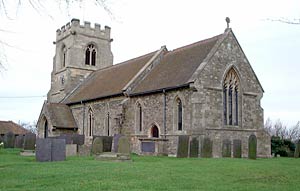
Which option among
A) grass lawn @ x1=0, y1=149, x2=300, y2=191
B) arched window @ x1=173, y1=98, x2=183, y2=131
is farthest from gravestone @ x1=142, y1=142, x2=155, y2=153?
grass lawn @ x1=0, y1=149, x2=300, y2=191

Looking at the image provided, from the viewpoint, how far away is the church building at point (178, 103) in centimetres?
2230

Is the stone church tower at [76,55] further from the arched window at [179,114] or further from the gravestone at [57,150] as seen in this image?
the gravestone at [57,150]

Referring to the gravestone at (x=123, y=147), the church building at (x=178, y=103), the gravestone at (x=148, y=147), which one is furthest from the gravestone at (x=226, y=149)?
the gravestone at (x=123, y=147)

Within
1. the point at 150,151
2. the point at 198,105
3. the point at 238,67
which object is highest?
the point at 238,67

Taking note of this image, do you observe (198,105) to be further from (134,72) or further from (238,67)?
(134,72)

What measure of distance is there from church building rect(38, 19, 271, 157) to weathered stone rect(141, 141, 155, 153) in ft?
0.15

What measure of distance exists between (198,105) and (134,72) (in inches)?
358

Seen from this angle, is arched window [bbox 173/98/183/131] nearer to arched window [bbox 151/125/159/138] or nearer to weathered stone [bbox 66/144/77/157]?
arched window [bbox 151/125/159/138]

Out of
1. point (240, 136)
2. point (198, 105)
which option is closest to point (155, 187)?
point (198, 105)

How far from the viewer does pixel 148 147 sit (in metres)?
23.4

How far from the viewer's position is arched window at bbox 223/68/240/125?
2358 cm

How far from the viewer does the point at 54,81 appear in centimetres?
4266

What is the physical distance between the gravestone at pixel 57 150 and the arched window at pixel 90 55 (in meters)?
24.2

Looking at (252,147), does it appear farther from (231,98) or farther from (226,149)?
(231,98)
